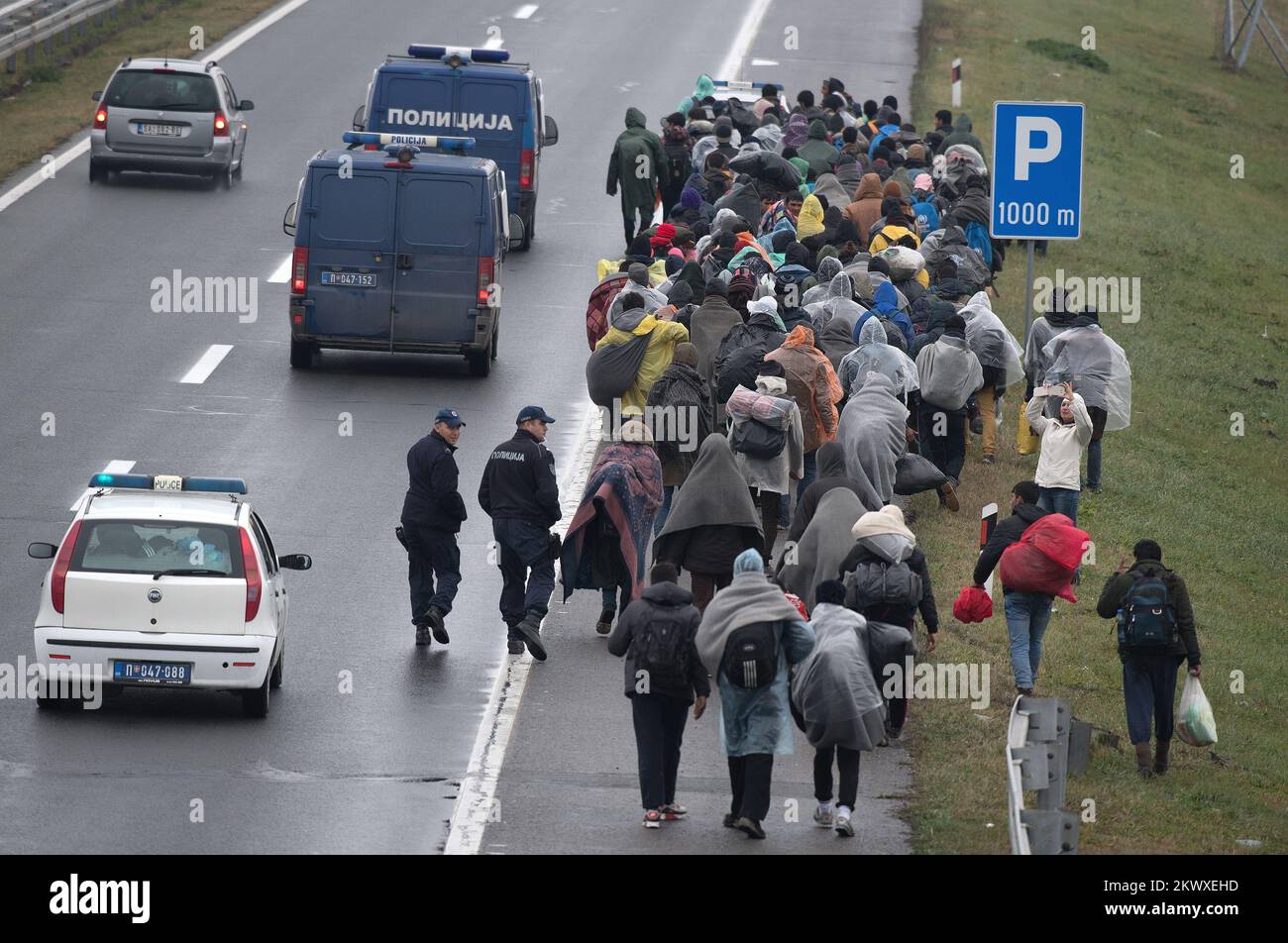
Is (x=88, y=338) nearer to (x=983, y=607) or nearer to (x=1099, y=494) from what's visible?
(x=1099, y=494)

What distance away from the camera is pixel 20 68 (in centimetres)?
3925

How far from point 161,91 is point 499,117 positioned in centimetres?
550

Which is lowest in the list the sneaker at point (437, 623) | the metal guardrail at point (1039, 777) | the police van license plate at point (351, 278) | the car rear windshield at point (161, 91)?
the metal guardrail at point (1039, 777)

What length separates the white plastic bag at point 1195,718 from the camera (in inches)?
572

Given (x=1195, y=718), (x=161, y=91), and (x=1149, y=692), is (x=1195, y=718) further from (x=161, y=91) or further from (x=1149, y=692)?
(x=161, y=91)

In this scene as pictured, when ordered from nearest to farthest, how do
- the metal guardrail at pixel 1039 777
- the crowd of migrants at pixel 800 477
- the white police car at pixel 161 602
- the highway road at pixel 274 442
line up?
the metal guardrail at pixel 1039 777 < the crowd of migrants at pixel 800 477 < the highway road at pixel 274 442 < the white police car at pixel 161 602

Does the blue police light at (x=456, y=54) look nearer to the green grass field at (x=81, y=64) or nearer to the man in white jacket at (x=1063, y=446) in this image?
the green grass field at (x=81, y=64)

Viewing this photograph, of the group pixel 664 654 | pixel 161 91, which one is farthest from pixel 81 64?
pixel 664 654

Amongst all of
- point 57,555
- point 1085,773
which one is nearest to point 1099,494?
point 1085,773

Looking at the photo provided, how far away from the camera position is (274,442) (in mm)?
20703

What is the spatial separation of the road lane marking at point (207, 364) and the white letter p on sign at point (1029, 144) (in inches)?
356

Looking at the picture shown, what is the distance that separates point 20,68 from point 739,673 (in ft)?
99.7

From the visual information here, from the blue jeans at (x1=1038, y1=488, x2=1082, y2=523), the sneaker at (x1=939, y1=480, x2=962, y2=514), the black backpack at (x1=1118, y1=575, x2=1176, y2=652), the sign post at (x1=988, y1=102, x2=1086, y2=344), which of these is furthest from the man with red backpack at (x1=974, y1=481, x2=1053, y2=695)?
the sneaker at (x1=939, y1=480, x2=962, y2=514)

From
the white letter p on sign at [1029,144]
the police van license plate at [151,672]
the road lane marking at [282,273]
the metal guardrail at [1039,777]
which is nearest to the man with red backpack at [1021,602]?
the metal guardrail at [1039,777]
